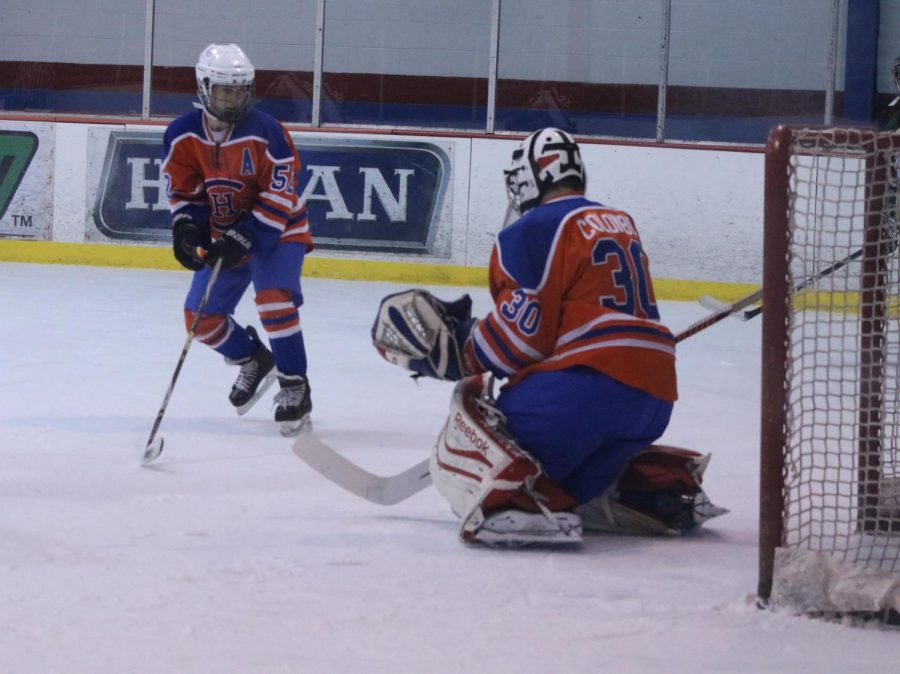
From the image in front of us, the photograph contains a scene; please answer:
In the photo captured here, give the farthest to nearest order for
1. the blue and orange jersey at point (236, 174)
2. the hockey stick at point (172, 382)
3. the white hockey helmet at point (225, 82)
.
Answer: the blue and orange jersey at point (236, 174)
the white hockey helmet at point (225, 82)
the hockey stick at point (172, 382)

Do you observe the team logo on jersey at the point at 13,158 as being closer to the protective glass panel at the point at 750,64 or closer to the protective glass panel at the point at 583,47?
the protective glass panel at the point at 583,47

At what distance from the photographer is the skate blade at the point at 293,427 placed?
11.0ft

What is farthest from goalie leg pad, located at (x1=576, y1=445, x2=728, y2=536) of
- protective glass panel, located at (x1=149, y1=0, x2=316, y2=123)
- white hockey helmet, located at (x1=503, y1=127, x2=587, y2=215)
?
protective glass panel, located at (x1=149, y1=0, x2=316, y2=123)

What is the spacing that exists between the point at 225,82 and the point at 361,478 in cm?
125

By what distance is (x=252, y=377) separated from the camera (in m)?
3.65

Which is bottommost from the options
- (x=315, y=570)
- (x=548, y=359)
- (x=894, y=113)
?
(x=315, y=570)

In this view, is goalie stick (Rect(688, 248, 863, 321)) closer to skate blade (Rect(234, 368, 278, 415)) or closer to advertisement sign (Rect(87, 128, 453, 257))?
skate blade (Rect(234, 368, 278, 415))

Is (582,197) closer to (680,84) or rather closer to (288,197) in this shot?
(288,197)

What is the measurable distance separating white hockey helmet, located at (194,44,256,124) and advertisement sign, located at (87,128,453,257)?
12.6 ft

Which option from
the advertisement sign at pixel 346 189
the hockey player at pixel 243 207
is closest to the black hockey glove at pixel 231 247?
the hockey player at pixel 243 207

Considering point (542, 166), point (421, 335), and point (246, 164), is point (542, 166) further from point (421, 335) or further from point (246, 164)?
point (246, 164)

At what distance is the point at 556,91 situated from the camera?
28.4 feet

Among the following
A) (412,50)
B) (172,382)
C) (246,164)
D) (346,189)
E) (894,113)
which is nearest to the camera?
(172,382)

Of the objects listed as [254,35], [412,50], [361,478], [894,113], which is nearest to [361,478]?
[361,478]
